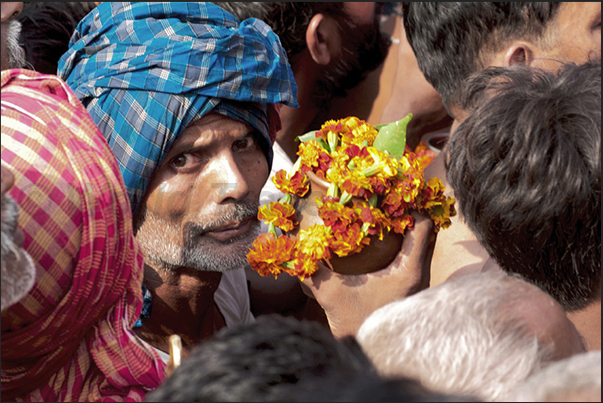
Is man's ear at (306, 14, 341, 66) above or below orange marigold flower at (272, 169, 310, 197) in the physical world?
→ above

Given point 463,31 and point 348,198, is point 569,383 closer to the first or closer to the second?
point 348,198

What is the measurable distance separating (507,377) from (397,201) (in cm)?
99

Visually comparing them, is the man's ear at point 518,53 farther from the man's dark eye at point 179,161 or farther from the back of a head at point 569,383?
the back of a head at point 569,383

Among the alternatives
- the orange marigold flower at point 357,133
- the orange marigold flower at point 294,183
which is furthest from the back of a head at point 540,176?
the orange marigold flower at point 294,183

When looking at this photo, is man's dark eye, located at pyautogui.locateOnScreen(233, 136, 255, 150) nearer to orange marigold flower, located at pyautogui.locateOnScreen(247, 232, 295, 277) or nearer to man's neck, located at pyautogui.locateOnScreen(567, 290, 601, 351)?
orange marigold flower, located at pyautogui.locateOnScreen(247, 232, 295, 277)

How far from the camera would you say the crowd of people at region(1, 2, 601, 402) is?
91 cm

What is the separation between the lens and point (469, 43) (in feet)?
7.18

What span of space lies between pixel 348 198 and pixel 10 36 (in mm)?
1150

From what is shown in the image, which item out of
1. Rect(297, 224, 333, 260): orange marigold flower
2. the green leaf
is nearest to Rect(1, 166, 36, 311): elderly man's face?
Rect(297, 224, 333, 260): orange marigold flower

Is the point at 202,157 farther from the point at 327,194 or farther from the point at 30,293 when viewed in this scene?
the point at 30,293

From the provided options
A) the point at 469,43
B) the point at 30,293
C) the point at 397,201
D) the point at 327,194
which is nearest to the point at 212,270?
the point at 327,194

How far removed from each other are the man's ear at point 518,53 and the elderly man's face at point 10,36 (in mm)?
1550

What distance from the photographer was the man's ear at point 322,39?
2.78 meters

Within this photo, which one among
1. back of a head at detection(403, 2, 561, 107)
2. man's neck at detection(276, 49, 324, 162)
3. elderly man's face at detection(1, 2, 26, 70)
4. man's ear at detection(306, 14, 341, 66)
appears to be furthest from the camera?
man's neck at detection(276, 49, 324, 162)
